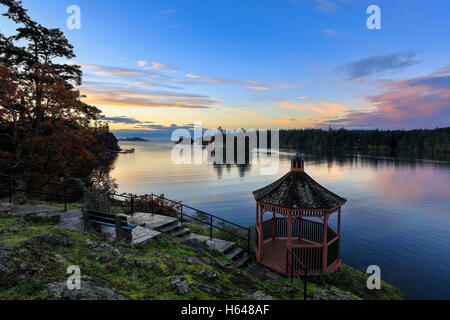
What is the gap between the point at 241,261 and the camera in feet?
34.2

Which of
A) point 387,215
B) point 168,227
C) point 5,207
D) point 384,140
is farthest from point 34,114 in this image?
point 384,140

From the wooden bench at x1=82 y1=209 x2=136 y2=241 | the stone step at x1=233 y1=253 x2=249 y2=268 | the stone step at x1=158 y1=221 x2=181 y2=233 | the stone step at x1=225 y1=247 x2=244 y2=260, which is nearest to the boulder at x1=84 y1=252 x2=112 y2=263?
the wooden bench at x1=82 y1=209 x2=136 y2=241

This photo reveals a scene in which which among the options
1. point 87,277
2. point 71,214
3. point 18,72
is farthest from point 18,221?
point 18,72

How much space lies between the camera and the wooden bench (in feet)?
27.1

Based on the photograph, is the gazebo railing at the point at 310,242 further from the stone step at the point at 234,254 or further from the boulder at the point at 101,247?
the boulder at the point at 101,247

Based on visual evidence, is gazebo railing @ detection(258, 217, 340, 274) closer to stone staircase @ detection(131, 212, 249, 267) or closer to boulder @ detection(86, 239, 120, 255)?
stone staircase @ detection(131, 212, 249, 267)

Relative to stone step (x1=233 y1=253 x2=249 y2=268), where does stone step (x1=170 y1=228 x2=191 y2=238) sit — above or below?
above

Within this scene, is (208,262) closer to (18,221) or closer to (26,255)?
(26,255)

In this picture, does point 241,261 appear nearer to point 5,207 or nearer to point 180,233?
point 180,233

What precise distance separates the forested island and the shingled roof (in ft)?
515

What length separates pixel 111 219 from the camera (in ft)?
27.8

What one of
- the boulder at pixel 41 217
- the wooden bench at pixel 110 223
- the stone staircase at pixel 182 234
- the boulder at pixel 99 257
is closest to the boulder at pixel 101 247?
the boulder at pixel 99 257

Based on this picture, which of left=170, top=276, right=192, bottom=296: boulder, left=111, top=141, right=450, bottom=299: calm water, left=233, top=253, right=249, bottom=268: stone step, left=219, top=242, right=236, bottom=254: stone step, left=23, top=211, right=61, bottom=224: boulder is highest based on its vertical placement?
left=23, top=211, right=61, bottom=224: boulder

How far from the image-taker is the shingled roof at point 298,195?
1023 centimetres
